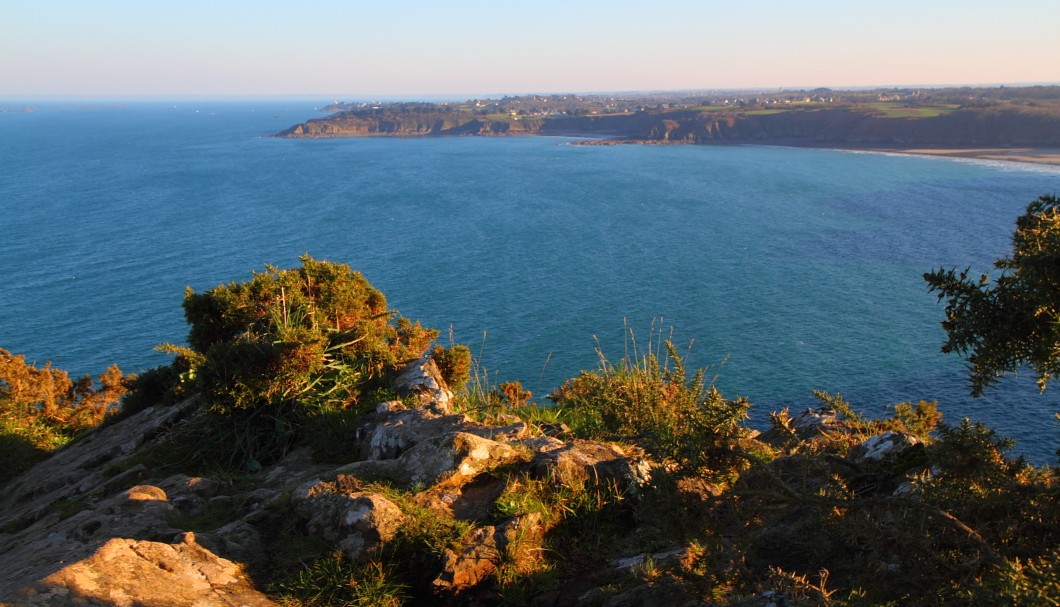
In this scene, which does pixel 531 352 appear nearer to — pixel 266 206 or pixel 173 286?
pixel 173 286

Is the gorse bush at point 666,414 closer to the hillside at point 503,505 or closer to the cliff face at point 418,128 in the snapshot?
the hillside at point 503,505

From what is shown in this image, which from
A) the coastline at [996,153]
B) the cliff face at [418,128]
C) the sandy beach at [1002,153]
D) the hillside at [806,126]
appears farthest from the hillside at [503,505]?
the cliff face at [418,128]

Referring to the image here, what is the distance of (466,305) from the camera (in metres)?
44.2

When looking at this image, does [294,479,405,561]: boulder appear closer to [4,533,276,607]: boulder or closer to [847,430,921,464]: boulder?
[4,533,276,607]: boulder

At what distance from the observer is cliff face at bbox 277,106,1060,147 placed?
117 metres

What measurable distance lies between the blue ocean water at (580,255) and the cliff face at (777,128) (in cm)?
2002

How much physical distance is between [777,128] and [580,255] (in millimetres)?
107102

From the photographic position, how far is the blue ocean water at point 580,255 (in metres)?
35.8

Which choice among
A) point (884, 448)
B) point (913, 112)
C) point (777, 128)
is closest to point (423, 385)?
point (884, 448)

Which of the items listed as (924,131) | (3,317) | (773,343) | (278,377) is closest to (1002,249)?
(773,343)

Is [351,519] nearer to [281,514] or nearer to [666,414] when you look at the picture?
[281,514]

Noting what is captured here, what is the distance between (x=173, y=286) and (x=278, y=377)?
45149 mm

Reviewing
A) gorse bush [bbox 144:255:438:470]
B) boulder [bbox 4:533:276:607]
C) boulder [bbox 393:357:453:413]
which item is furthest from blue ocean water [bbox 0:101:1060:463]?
boulder [bbox 4:533:276:607]

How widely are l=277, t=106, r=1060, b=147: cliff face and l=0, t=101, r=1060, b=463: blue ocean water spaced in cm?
2002
